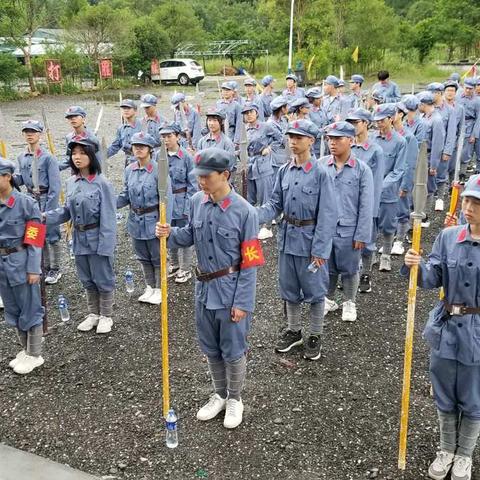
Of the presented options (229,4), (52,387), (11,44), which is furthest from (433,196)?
(229,4)

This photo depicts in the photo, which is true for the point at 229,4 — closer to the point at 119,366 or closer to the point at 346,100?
the point at 346,100

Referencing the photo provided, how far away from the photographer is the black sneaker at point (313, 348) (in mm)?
5770

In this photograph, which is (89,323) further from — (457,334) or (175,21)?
(175,21)

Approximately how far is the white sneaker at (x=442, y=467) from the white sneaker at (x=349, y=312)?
101 inches

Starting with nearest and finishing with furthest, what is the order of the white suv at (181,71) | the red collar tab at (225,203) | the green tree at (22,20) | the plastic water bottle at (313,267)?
1. the red collar tab at (225,203)
2. the plastic water bottle at (313,267)
3. the green tree at (22,20)
4. the white suv at (181,71)

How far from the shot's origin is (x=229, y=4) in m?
74.1

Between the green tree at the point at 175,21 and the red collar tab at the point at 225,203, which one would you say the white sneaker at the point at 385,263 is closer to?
the red collar tab at the point at 225,203

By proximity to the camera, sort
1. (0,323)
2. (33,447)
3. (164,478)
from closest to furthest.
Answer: (164,478), (33,447), (0,323)

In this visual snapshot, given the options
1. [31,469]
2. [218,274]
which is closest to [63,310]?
[31,469]

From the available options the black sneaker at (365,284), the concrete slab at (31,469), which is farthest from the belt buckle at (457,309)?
the black sneaker at (365,284)

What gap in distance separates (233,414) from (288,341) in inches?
56.9

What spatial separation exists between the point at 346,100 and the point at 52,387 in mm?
10085

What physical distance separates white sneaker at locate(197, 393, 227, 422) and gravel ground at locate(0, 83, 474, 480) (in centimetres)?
7

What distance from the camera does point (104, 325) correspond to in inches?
254
